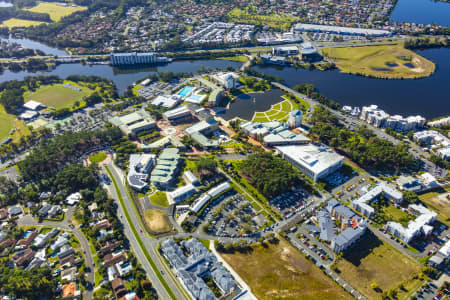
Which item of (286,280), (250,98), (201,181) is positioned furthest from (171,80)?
(286,280)

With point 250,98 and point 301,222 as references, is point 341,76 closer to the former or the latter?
point 250,98

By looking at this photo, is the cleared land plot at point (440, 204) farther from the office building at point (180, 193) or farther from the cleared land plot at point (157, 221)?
the cleared land plot at point (157, 221)

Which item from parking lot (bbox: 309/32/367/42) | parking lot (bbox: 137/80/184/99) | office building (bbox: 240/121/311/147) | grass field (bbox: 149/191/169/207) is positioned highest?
parking lot (bbox: 309/32/367/42)

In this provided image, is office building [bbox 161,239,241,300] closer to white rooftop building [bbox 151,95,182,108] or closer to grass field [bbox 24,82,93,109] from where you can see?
white rooftop building [bbox 151,95,182,108]

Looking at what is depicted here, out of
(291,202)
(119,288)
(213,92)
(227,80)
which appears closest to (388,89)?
(227,80)

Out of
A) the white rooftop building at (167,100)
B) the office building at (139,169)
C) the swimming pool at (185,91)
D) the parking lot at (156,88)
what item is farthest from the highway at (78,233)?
the parking lot at (156,88)

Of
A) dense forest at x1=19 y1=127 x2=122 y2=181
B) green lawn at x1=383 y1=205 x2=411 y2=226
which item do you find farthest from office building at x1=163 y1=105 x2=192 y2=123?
green lawn at x1=383 y1=205 x2=411 y2=226
